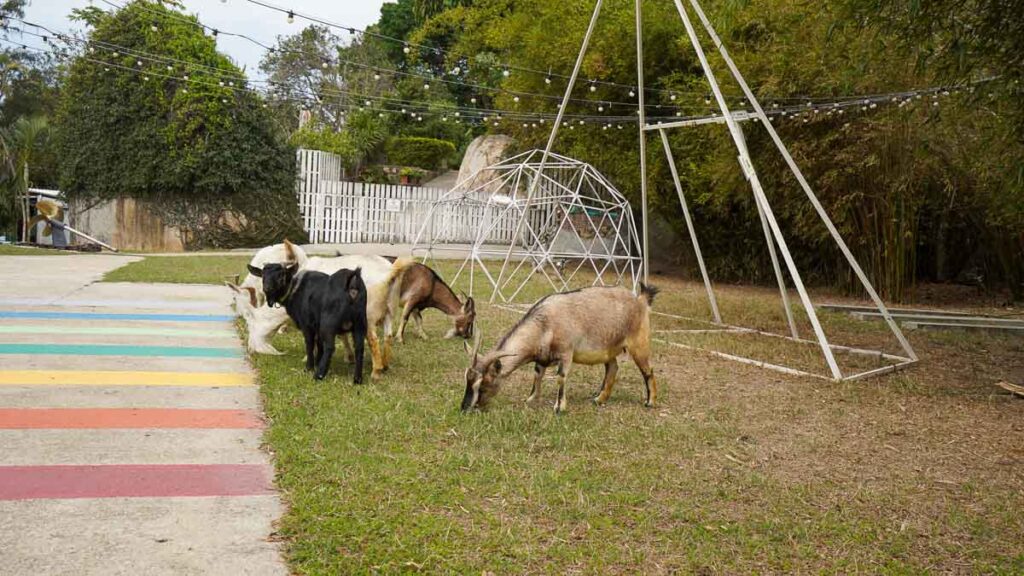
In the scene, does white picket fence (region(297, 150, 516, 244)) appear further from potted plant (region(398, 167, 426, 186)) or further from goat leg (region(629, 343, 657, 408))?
goat leg (region(629, 343, 657, 408))

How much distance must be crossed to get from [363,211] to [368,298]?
20.2 m

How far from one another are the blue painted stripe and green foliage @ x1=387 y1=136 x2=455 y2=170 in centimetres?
2340

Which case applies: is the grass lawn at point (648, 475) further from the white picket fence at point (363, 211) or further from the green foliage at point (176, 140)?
the white picket fence at point (363, 211)

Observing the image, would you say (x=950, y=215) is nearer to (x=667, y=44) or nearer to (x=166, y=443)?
(x=667, y=44)

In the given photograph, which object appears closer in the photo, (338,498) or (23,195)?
(338,498)

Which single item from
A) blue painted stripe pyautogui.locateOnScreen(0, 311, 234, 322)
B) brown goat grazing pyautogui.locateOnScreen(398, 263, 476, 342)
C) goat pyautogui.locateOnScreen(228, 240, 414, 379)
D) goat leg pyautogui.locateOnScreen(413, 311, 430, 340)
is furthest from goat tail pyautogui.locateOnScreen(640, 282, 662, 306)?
blue painted stripe pyautogui.locateOnScreen(0, 311, 234, 322)

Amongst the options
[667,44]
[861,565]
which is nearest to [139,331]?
[861,565]

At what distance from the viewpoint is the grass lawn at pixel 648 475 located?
391 centimetres

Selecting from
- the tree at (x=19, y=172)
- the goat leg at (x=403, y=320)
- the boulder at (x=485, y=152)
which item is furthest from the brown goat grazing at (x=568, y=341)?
the tree at (x=19, y=172)

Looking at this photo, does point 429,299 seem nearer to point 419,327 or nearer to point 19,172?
point 419,327

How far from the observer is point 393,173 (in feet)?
107

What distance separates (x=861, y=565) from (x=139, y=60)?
24953mm

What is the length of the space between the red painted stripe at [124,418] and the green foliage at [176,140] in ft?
64.9

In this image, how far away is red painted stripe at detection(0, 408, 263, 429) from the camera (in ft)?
18.5
